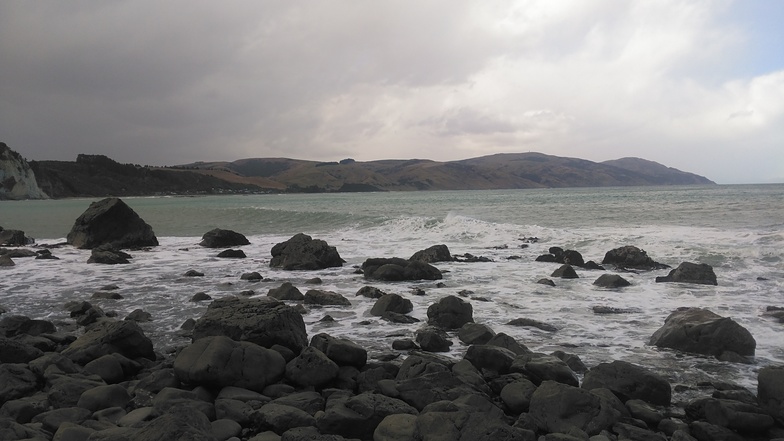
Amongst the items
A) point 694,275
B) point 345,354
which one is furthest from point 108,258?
point 694,275

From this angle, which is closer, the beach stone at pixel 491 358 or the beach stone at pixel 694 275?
the beach stone at pixel 491 358

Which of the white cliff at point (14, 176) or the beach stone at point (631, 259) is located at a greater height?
the white cliff at point (14, 176)

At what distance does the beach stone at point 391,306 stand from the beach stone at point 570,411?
16.1 feet

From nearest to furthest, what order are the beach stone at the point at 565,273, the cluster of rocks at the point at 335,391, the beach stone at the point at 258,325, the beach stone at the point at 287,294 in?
the cluster of rocks at the point at 335,391 < the beach stone at the point at 258,325 < the beach stone at the point at 287,294 < the beach stone at the point at 565,273

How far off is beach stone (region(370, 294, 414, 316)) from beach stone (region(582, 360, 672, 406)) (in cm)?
457

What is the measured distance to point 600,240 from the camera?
20844mm

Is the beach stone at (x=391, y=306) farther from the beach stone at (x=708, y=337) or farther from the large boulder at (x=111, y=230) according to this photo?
the large boulder at (x=111, y=230)

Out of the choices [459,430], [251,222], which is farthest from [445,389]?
[251,222]

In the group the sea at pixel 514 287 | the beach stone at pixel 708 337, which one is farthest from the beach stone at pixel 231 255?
the beach stone at pixel 708 337

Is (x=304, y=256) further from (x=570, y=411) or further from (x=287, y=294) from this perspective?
(x=570, y=411)

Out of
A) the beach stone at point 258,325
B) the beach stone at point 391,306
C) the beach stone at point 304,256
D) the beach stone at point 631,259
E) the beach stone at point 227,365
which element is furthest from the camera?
the beach stone at point 304,256

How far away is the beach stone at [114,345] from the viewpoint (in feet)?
23.8

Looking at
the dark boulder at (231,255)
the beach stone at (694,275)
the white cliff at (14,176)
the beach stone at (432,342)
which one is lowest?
the dark boulder at (231,255)

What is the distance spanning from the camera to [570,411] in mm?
5312
